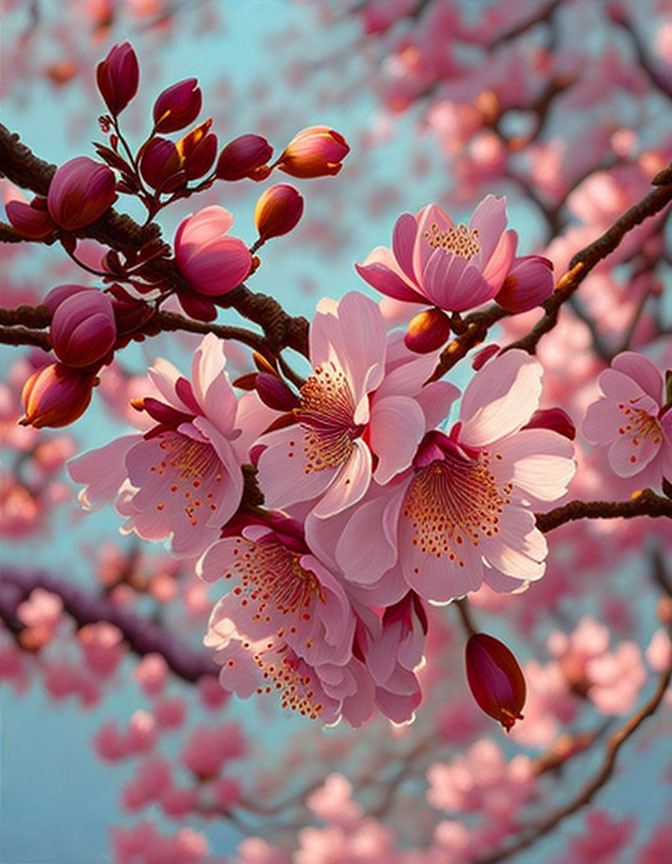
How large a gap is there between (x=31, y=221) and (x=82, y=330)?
0.13 feet

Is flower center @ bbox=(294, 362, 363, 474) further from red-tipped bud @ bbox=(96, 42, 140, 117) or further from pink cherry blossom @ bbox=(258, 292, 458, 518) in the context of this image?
red-tipped bud @ bbox=(96, 42, 140, 117)

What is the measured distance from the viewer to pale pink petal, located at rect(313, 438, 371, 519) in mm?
267

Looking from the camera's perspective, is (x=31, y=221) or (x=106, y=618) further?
(x=106, y=618)

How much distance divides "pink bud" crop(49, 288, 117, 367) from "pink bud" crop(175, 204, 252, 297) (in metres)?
0.03

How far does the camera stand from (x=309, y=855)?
1.28m

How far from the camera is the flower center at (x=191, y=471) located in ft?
1.03

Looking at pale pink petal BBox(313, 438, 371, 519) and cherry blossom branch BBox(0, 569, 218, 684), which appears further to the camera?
cherry blossom branch BBox(0, 569, 218, 684)

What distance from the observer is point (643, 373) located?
36 centimetres

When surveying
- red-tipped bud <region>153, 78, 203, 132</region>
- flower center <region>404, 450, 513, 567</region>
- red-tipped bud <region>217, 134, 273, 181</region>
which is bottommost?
flower center <region>404, 450, 513, 567</region>

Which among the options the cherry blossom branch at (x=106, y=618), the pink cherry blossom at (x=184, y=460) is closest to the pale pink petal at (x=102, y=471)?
the pink cherry blossom at (x=184, y=460)

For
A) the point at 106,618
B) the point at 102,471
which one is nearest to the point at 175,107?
the point at 102,471

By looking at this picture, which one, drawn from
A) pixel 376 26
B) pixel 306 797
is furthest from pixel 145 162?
pixel 376 26

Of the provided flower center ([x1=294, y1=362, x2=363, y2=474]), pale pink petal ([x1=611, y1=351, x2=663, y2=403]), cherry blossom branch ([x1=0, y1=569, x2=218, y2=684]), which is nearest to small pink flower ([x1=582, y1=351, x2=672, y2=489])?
pale pink petal ([x1=611, y1=351, x2=663, y2=403])

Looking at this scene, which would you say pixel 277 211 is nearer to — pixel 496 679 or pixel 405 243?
pixel 405 243
